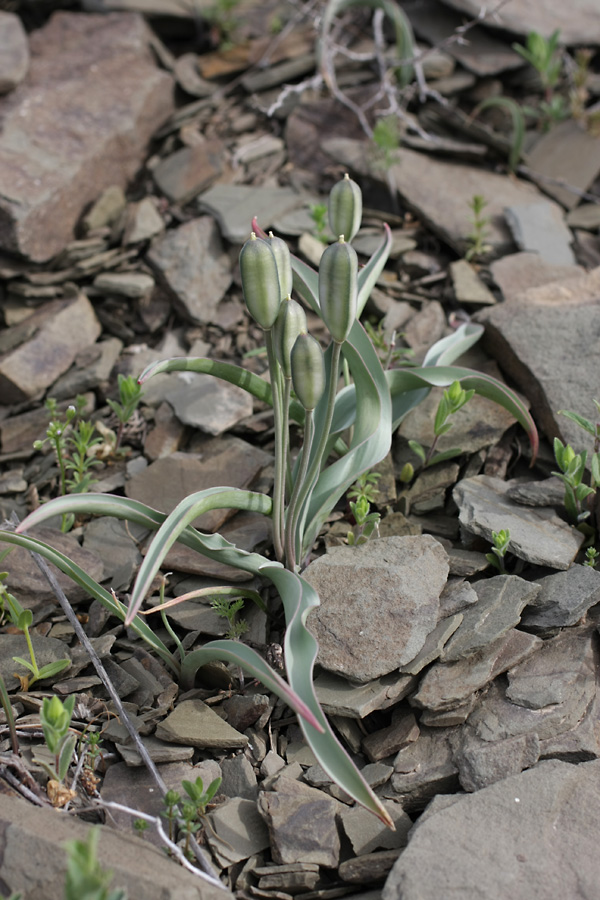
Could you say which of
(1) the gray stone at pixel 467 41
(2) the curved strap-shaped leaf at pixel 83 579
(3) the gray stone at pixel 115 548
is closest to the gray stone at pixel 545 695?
(2) the curved strap-shaped leaf at pixel 83 579

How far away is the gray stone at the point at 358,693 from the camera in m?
1.83

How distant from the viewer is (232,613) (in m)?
2.00

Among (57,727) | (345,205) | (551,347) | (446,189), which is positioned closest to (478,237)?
(446,189)

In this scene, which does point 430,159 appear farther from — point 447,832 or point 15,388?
point 447,832

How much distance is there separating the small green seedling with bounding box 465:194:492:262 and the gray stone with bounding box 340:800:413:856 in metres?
2.16

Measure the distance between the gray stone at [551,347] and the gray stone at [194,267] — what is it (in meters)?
1.05

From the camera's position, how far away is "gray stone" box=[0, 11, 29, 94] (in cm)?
349

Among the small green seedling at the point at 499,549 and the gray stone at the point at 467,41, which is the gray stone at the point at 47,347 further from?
the gray stone at the point at 467,41

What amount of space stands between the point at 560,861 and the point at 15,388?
7.36ft

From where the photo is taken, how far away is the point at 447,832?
1.62 meters

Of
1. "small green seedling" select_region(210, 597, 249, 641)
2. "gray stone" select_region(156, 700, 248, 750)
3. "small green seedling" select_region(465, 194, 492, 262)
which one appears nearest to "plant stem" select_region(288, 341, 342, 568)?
"small green seedling" select_region(210, 597, 249, 641)

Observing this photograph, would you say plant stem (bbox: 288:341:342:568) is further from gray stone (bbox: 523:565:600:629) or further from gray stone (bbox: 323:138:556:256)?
gray stone (bbox: 323:138:556:256)

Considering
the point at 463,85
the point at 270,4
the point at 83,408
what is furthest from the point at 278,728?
the point at 270,4

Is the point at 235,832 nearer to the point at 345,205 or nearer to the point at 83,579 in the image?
the point at 83,579
